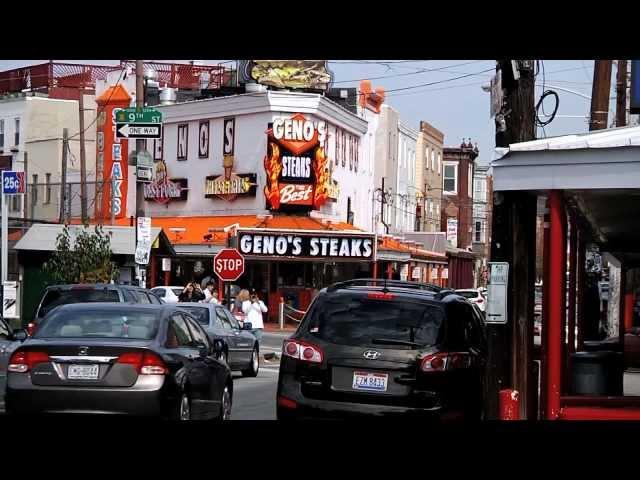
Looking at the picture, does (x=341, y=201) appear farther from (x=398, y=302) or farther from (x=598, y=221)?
(x=398, y=302)

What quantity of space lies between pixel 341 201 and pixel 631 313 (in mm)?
25450

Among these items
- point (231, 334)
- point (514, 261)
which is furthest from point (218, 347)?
point (231, 334)

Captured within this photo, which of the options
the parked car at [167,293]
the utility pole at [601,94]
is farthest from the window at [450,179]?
the utility pole at [601,94]

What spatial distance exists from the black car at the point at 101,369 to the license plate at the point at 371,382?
6.59 feet

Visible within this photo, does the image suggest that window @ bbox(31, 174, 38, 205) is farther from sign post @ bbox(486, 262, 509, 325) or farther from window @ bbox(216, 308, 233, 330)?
sign post @ bbox(486, 262, 509, 325)

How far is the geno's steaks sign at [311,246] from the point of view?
158ft

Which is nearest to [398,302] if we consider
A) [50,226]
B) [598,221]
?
[598,221]

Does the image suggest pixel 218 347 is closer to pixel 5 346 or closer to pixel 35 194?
pixel 5 346

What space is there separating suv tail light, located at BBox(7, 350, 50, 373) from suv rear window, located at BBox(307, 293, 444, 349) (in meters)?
2.66

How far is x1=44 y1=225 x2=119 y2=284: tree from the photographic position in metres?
32.8

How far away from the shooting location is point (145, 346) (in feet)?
39.6

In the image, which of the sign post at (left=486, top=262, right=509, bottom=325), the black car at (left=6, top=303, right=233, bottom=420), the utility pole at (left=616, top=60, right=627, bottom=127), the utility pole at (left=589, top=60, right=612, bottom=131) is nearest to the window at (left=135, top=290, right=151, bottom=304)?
the utility pole at (left=589, top=60, right=612, bottom=131)

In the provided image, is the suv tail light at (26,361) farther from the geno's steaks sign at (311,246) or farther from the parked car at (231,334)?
the geno's steaks sign at (311,246)

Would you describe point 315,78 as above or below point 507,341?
above
